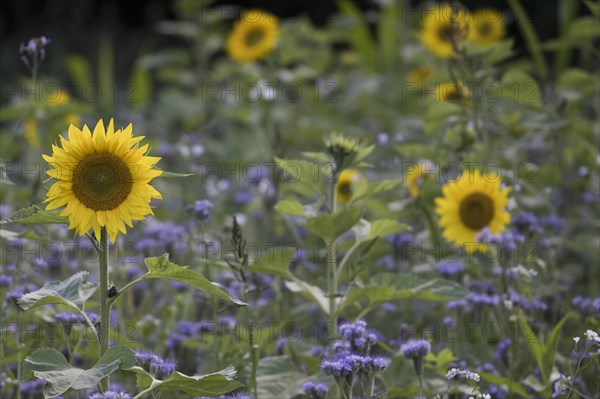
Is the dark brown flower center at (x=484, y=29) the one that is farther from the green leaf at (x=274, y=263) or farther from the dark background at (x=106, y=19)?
the green leaf at (x=274, y=263)

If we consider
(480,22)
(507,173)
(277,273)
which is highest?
(480,22)

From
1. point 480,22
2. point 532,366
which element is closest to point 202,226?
point 532,366

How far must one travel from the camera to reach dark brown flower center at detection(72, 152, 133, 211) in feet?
7.77

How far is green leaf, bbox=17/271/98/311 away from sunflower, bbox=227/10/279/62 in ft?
10.3

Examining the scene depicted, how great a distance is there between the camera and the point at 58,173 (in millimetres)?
2367

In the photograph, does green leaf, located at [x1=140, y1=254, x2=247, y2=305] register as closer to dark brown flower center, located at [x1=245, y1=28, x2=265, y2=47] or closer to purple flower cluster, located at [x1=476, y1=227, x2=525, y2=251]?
purple flower cluster, located at [x1=476, y1=227, x2=525, y2=251]

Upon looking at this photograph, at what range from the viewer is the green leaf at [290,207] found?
2.91m

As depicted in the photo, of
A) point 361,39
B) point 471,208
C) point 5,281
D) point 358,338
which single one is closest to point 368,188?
point 358,338

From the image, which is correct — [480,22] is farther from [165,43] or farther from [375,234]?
[165,43]

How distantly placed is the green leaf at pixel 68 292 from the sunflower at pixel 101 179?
0.54 ft

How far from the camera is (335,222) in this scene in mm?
2877

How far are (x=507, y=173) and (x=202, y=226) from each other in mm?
1362

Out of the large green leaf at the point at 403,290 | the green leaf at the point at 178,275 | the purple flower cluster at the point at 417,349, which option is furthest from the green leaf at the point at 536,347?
the green leaf at the point at 178,275

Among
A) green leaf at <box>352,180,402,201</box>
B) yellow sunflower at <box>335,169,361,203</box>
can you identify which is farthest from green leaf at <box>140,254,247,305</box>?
yellow sunflower at <box>335,169,361,203</box>
